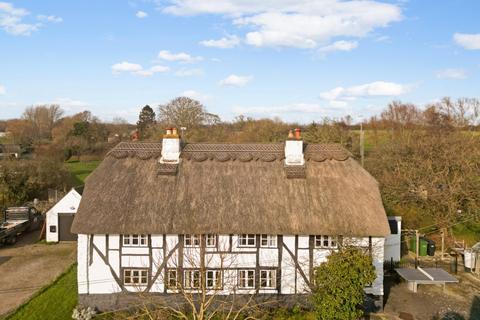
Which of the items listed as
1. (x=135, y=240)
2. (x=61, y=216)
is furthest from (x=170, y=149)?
(x=61, y=216)

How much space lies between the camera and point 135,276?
1633 cm

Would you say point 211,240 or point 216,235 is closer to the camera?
point 216,235

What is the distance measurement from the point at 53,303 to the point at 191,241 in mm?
6378

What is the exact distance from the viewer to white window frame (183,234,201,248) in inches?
638

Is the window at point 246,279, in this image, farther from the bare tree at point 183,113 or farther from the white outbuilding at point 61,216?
the bare tree at point 183,113

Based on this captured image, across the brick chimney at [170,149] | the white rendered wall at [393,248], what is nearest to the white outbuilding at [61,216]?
the brick chimney at [170,149]

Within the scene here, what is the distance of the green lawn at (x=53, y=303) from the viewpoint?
51.1 ft

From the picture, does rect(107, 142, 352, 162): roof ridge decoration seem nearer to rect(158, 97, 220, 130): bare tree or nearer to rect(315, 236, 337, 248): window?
rect(315, 236, 337, 248): window

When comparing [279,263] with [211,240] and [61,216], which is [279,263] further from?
[61,216]

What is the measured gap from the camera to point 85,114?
241 feet

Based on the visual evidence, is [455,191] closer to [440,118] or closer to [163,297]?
[163,297]

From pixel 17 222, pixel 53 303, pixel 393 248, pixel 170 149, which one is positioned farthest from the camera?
pixel 17 222

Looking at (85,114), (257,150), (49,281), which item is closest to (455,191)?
(257,150)

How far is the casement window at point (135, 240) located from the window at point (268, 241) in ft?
15.6
